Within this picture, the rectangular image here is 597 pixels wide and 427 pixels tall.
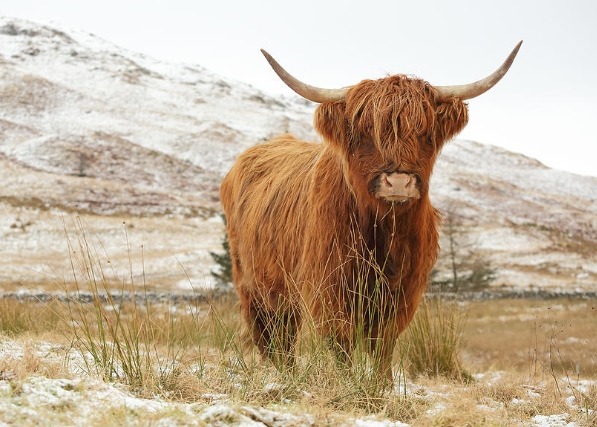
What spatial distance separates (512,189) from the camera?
2731 inches

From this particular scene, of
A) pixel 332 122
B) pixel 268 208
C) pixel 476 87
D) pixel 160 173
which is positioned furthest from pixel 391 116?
pixel 160 173

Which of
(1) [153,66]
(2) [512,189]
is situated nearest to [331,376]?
(2) [512,189]

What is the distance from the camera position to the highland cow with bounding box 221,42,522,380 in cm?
364

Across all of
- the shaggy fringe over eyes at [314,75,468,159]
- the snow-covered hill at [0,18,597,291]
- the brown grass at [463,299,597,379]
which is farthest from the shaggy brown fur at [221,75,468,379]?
the snow-covered hill at [0,18,597,291]

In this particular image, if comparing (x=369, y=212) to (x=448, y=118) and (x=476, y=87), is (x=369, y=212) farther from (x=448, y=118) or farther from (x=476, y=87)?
(x=476, y=87)

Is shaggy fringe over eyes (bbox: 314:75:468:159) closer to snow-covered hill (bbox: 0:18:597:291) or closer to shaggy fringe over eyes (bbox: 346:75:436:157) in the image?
shaggy fringe over eyes (bbox: 346:75:436:157)

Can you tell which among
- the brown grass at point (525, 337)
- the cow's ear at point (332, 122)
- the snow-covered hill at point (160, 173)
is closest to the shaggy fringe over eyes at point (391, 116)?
the cow's ear at point (332, 122)

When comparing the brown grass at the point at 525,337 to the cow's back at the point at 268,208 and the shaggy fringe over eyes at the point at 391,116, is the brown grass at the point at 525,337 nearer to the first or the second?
the cow's back at the point at 268,208

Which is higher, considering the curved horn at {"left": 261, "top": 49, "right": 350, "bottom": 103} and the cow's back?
the curved horn at {"left": 261, "top": 49, "right": 350, "bottom": 103}

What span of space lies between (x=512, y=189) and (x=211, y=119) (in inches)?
1543

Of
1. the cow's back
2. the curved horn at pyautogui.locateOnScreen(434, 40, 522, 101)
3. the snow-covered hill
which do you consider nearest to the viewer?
the curved horn at pyautogui.locateOnScreen(434, 40, 522, 101)

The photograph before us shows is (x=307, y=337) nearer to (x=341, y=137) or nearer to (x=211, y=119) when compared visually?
(x=341, y=137)

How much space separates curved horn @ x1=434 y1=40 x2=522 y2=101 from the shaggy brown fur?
0.23 feet

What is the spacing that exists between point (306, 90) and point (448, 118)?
988 millimetres
